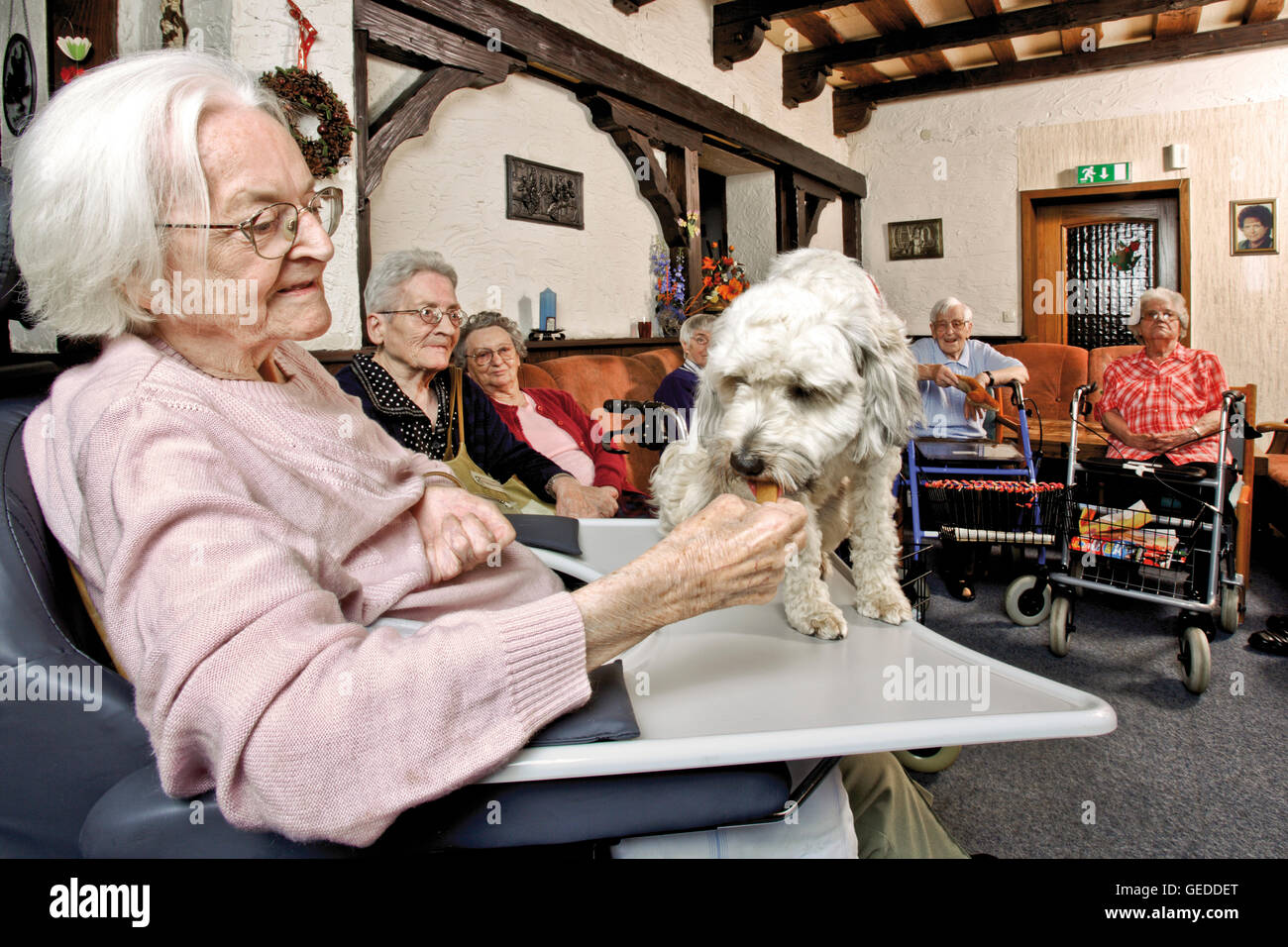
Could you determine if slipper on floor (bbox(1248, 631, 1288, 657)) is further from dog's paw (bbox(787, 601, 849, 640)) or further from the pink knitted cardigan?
the pink knitted cardigan

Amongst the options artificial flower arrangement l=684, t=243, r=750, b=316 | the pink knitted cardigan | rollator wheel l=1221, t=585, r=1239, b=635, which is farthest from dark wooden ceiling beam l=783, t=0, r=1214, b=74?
the pink knitted cardigan

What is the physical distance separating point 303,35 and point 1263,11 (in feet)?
25.1

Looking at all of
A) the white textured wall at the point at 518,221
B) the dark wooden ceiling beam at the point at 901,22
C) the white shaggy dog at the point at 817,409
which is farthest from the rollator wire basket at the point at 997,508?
the dark wooden ceiling beam at the point at 901,22

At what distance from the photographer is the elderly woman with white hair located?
2.18ft

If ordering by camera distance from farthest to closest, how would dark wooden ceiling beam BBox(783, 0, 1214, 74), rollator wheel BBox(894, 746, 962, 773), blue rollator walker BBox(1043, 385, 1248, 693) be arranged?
dark wooden ceiling beam BBox(783, 0, 1214, 74), blue rollator walker BBox(1043, 385, 1248, 693), rollator wheel BBox(894, 746, 962, 773)

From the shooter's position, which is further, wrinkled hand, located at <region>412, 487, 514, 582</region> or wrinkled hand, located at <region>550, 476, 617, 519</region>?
wrinkled hand, located at <region>550, 476, 617, 519</region>

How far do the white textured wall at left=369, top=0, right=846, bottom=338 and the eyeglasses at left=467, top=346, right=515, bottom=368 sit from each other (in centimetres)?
125

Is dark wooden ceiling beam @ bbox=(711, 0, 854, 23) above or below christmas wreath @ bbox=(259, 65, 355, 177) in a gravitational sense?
above

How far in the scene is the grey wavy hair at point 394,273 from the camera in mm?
2289

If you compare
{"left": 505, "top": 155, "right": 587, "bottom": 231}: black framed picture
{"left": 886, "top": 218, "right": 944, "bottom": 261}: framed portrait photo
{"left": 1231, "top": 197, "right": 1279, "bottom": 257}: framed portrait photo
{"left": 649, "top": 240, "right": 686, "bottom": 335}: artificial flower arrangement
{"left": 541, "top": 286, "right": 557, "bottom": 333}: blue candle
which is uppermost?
{"left": 886, "top": 218, "right": 944, "bottom": 261}: framed portrait photo

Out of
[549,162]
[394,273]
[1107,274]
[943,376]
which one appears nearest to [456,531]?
[394,273]

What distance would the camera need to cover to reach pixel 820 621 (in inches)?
45.6

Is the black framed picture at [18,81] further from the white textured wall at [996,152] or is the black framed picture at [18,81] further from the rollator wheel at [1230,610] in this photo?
the white textured wall at [996,152]

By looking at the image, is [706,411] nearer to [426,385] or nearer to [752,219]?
[426,385]
